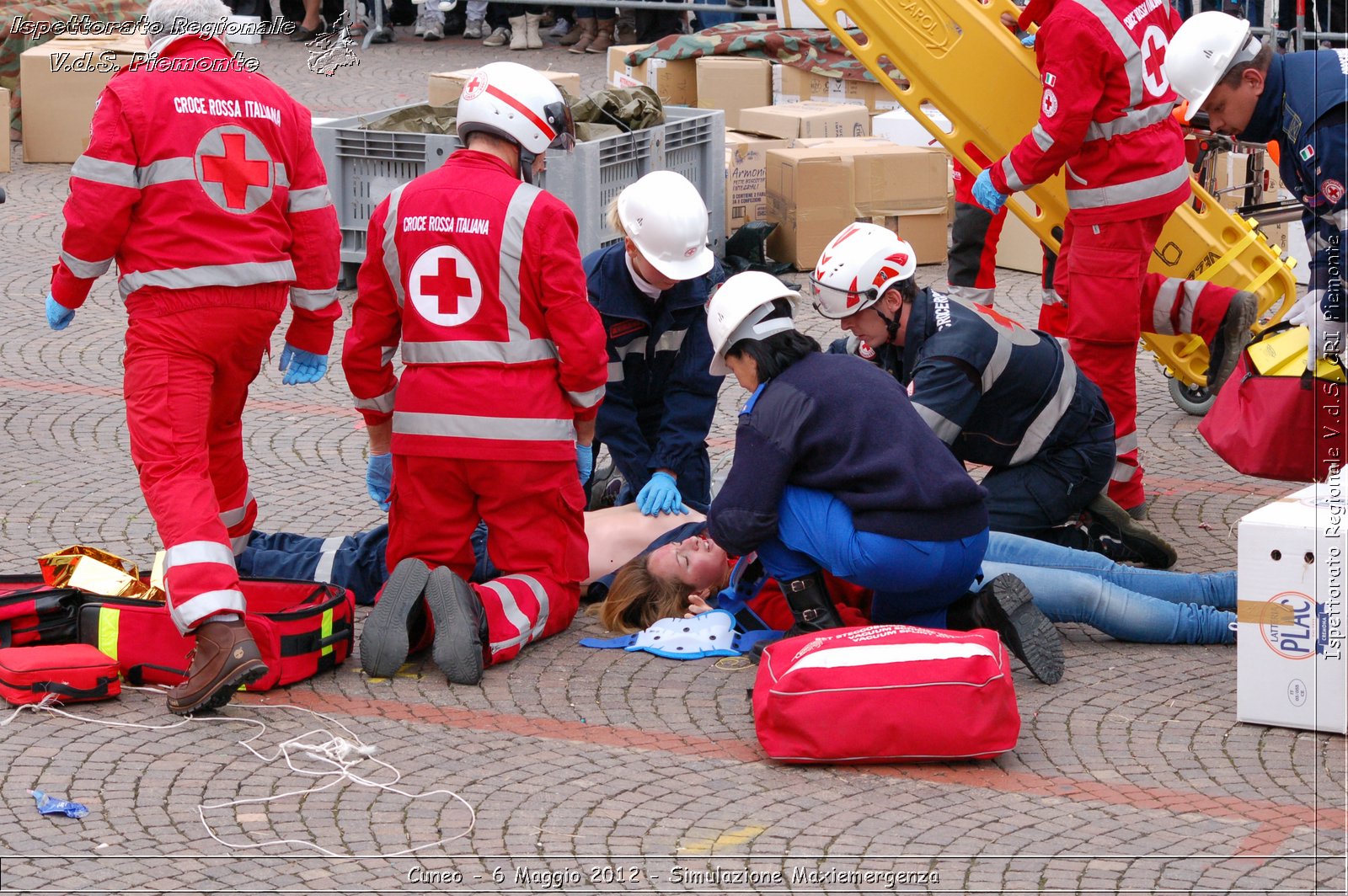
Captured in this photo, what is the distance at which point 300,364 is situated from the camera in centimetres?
545

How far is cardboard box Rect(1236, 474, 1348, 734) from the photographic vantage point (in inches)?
174

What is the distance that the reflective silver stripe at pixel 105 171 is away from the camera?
480 cm

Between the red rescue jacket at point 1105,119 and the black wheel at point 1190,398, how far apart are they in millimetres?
1404

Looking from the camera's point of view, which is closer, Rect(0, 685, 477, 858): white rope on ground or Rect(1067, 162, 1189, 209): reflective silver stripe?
Rect(0, 685, 477, 858): white rope on ground

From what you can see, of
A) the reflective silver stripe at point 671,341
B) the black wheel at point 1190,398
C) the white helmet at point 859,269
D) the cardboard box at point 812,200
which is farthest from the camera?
the cardboard box at point 812,200

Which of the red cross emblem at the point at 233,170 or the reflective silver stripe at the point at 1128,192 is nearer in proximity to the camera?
the red cross emblem at the point at 233,170

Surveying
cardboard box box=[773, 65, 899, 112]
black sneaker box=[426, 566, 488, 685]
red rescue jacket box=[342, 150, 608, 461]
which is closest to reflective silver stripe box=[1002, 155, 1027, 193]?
red rescue jacket box=[342, 150, 608, 461]

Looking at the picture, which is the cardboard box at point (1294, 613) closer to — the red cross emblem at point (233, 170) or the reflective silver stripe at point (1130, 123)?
the reflective silver stripe at point (1130, 123)

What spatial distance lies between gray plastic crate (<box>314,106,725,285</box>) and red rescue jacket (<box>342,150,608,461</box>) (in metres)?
3.60

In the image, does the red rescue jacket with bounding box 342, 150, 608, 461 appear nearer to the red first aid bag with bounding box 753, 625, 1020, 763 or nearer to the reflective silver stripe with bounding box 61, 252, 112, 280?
the reflective silver stripe with bounding box 61, 252, 112, 280

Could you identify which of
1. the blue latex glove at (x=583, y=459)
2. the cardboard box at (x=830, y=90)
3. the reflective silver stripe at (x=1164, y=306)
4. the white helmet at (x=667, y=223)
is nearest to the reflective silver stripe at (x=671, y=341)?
the white helmet at (x=667, y=223)

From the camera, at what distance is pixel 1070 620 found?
5.28 meters

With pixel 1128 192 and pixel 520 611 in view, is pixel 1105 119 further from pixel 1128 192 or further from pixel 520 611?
pixel 520 611

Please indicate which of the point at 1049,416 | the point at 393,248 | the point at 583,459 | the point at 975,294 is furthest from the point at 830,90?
the point at 393,248
